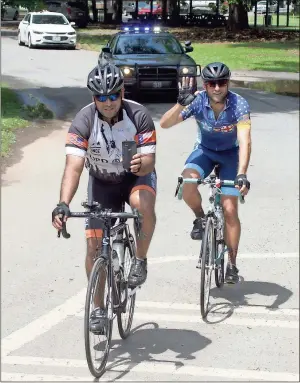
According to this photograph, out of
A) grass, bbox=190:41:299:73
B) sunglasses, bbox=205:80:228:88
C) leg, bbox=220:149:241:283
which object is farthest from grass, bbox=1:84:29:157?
grass, bbox=190:41:299:73

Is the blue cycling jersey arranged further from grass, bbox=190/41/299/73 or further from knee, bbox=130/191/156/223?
grass, bbox=190/41/299/73

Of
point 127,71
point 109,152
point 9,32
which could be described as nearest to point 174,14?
point 9,32

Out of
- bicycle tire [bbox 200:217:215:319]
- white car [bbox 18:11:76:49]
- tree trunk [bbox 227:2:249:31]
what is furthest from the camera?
tree trunk [bbox 227:2:249:31]

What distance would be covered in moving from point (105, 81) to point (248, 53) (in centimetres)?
3119

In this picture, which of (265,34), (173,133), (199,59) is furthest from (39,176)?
(265,34)

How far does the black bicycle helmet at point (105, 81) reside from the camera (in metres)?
5.74

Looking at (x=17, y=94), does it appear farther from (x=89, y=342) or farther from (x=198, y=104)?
(x=89, y=342)

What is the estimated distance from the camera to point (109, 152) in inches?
235

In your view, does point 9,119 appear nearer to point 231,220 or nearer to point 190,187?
point 190,187

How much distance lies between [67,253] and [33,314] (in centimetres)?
177

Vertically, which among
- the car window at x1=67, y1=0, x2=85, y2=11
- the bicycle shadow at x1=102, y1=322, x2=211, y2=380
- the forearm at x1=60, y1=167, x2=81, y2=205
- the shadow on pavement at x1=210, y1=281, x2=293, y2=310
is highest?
the car window at x1=67, y1=0, x2=85, y2=11

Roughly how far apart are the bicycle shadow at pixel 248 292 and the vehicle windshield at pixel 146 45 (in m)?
13.9

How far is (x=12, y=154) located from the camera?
13.4 meters

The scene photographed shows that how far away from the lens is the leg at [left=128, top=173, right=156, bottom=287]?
19.6 feet
